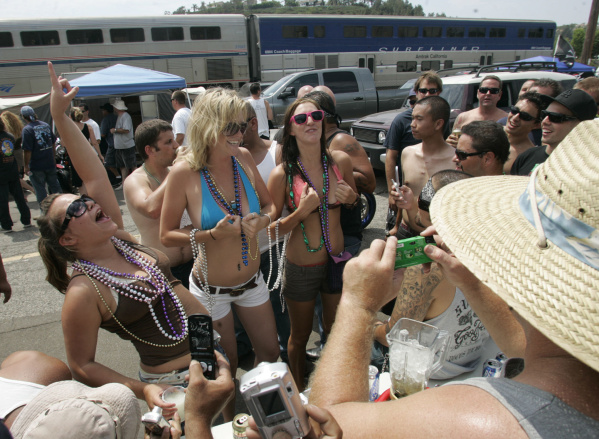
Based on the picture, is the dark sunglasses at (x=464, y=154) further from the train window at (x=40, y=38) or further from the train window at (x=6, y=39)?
the train window at (x=6, y=39)

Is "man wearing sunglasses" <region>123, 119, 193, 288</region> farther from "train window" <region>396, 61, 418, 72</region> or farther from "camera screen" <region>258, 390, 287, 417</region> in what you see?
"train window" <region>396, 61, 418, 72</region>

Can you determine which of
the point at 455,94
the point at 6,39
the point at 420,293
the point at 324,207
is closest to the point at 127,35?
the point at 6,39

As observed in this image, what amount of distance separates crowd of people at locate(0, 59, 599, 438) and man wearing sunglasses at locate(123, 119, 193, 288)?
1cm

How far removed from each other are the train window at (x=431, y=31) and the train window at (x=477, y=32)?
7.28 feet

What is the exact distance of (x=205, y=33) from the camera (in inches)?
676

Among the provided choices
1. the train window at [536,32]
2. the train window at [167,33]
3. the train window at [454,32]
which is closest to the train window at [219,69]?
the train window at [167,33]

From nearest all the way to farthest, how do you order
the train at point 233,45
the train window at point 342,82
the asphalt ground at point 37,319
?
the asphalt ground at point 37,319 < the train window at point 342,82 < the train at point 233,45

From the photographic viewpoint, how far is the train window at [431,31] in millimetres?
20641

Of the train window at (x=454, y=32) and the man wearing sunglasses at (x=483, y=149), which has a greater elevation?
the train window at (x=454, y=32)

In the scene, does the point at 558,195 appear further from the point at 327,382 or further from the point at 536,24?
the point at 536,24

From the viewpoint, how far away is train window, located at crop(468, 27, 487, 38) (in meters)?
21.9

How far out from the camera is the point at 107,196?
7.57 feet

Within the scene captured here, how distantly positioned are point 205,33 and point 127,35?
10.6 ft

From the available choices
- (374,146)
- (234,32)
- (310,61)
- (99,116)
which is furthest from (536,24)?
(99,116)
